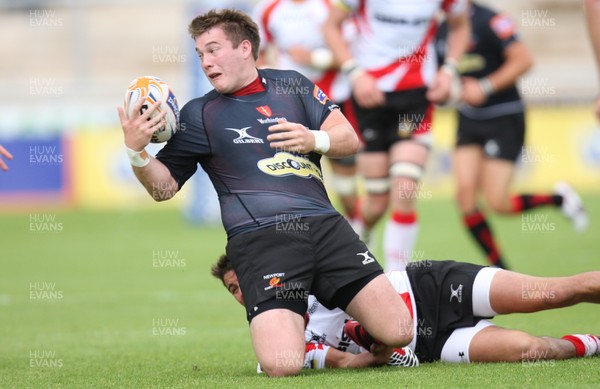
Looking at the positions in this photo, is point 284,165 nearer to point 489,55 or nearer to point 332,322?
point 332,322

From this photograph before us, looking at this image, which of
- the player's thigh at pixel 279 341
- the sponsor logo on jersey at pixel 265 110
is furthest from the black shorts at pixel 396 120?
the player's thigh at pixel 279 341

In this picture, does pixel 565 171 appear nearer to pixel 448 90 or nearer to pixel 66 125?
pixel 66 125

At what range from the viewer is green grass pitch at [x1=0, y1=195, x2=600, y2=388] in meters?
5.26

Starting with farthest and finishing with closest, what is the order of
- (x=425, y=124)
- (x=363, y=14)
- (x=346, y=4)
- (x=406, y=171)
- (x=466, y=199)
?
(x=466, y=199), (x=363, y=14), (x=346, y=4), (x=425, y=124), (x=406, y=171)

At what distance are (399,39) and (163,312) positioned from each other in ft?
10.5

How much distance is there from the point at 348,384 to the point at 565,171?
1551cm

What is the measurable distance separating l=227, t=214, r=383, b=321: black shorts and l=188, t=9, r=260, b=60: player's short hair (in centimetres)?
115

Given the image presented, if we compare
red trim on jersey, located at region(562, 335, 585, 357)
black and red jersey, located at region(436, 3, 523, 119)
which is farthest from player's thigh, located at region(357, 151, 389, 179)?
red trim on jersey, located at region(562, 335, 585, 357)

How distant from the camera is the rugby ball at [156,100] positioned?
554 cm

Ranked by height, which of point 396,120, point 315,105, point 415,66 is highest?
point 415,66

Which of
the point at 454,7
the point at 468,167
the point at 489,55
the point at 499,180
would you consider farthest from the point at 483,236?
the point at 454,7

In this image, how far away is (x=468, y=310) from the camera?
18.4 feet

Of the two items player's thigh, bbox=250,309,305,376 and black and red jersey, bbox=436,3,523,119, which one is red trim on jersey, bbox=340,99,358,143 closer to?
black and red jersey, bbox=436,3,523,119

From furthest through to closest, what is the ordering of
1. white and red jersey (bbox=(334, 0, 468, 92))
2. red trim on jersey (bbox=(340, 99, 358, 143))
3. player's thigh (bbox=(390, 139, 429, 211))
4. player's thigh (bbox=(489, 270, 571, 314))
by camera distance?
red trim on jersey (bbox=(340, 99, 358, 143)), white and red jersey (bbox=(334, 0, 468, 92)), player's thigh (bbox=(390, 139, 429, 211)), player's thigh (bbox=(489, 270, 571, 314))
